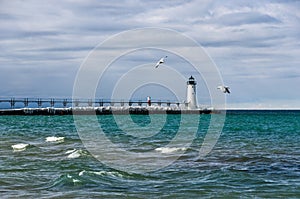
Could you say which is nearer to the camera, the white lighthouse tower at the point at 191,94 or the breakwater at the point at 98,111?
the white lighthouse tower at the point at 191,94

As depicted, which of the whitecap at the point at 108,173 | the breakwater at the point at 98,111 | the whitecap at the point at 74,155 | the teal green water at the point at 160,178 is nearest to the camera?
the teal green water at the point at 160,178

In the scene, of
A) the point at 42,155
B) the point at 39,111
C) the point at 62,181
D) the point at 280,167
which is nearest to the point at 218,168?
the point at 280,167

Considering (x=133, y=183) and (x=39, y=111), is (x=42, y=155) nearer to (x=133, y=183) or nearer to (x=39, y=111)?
(x=133, y=183)

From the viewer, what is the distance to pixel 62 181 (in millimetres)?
20672

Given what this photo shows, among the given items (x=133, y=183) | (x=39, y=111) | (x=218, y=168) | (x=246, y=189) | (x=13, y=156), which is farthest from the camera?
(x=39, y=111)

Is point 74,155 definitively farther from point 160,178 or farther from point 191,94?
point 191,94

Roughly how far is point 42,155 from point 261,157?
1153cm

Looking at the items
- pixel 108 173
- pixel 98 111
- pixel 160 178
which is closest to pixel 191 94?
pixel 98 111

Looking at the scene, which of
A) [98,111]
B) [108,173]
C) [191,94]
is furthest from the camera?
[98,111]

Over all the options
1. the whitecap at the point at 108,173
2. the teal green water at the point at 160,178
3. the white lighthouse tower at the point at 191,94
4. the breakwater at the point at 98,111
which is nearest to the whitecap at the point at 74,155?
the teal green water at the point at 160,178

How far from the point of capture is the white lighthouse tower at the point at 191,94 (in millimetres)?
114688

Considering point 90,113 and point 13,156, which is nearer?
point 13,156

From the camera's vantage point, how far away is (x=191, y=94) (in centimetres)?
12062

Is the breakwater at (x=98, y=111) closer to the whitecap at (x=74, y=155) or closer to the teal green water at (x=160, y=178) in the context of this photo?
the whitecap at (x=74, y=155)
